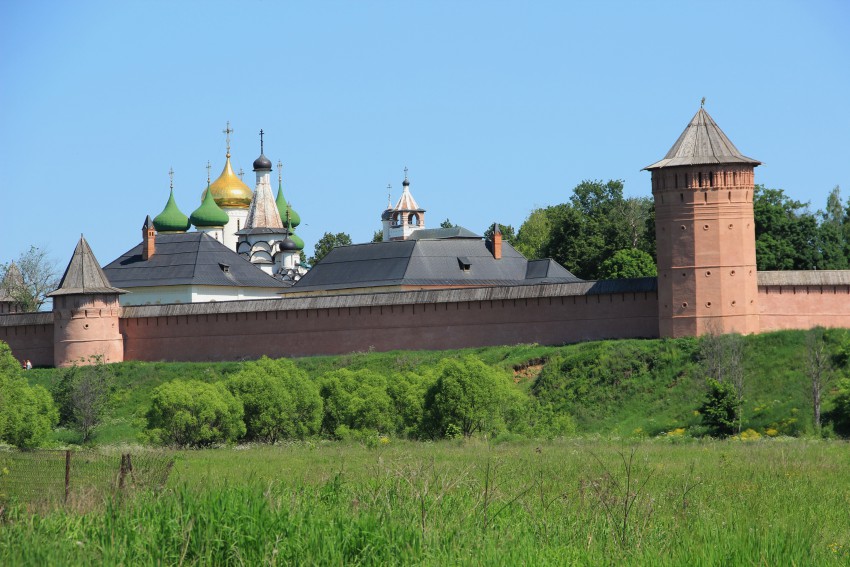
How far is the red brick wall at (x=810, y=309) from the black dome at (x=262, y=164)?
105 ft

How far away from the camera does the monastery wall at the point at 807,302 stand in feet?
104

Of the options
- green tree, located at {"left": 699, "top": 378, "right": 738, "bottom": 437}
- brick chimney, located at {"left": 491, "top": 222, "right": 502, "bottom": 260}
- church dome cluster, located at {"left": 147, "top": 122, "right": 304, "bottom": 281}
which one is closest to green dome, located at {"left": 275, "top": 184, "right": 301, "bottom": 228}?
church dome cluster, located at {"left": 147, "top": 122, "right": 304, "bottom": 281}

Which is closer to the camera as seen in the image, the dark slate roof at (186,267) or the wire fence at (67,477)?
the wire fence at (67,477)

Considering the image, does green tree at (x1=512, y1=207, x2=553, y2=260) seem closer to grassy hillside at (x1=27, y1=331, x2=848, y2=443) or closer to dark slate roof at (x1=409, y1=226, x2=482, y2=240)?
dark slate roof at (x1=409, y1=226, x2=482, y2=240)

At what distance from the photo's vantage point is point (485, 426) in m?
27.2

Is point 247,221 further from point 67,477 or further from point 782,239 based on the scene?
point 67,477

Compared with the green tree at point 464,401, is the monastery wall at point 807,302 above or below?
above

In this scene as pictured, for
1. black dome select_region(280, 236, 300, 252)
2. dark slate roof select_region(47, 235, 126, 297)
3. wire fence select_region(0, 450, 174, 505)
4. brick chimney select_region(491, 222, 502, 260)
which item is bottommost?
wire fence select_region(0, 450, 174, 505)

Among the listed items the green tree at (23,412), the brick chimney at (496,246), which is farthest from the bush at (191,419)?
the brick chimney at (496,246)

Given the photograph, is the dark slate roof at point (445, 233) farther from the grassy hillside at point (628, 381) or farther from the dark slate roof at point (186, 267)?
the grassy hillside at point (628, 381)

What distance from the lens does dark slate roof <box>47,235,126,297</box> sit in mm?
38031

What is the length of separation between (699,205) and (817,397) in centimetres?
637

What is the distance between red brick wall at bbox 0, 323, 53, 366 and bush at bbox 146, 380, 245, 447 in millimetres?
12103

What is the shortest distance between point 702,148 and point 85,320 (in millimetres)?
15786
